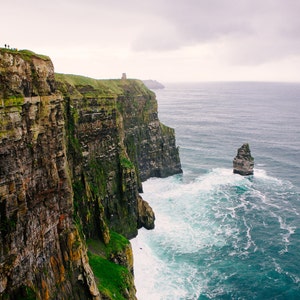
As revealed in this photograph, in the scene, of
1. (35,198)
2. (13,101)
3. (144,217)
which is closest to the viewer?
(13,101)

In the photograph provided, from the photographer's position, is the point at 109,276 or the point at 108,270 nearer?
→ the point at 109,276

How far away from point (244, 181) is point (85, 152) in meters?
67.0

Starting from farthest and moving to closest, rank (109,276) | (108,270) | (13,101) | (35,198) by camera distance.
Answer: (108,270) < (109,276) < (35,198) < (13,101)

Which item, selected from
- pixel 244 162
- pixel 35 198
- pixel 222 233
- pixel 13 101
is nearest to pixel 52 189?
pixel 35 198

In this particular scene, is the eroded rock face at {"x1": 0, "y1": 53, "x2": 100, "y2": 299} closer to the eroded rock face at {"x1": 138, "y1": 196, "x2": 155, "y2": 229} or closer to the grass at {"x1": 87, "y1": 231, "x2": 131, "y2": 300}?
the grass at {"x1": 87, "y1": 231, "x2": 131, "y2": 300}

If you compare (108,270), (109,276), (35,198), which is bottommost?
(109,276)

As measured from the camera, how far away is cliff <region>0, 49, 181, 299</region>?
30.6m

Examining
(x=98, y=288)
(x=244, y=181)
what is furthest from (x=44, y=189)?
(x=244, y=181)

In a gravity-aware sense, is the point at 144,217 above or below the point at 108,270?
below

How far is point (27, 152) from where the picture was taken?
32.5 m

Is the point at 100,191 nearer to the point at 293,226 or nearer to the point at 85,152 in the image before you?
the point at 85,152

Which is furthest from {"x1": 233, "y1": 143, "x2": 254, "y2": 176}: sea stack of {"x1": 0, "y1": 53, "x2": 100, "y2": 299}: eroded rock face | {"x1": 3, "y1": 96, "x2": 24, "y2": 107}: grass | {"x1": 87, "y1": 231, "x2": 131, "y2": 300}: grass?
{"x1": 3, "y1": 96, "x2": 24, "y2": 107}: grass

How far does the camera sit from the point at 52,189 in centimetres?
3675

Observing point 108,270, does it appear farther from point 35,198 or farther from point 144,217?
point 144,217
